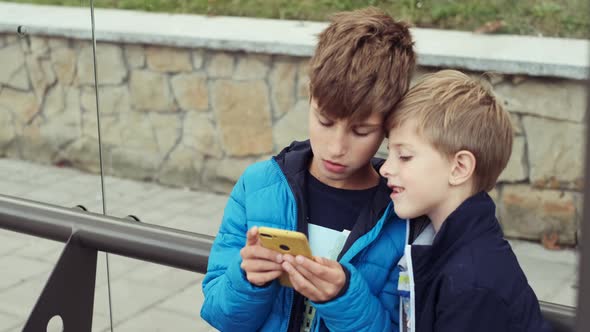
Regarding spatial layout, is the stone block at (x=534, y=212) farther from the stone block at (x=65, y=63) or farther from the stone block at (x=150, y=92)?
the stone block at (x=65, y=63)

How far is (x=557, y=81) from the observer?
3.73m

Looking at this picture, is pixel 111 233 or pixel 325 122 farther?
pixel 111 233

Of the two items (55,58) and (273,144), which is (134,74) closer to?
(55,58)

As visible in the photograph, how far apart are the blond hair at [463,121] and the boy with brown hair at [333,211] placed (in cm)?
3

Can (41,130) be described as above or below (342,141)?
below

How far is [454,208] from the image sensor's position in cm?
129

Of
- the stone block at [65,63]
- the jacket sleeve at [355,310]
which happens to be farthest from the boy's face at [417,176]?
the stone block at [65,63]

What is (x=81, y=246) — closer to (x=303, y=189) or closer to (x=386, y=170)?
(x=303, y=189)

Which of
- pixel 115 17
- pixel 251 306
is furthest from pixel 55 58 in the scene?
pixel 251 306

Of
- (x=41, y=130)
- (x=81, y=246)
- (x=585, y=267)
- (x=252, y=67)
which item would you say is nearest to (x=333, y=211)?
(x=585, y=267)

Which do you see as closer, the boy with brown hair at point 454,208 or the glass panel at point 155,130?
the boy with brown hair at point 454,208

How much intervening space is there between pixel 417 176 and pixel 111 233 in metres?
0.91

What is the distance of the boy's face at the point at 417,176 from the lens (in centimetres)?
127

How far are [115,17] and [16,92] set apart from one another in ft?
1.90
